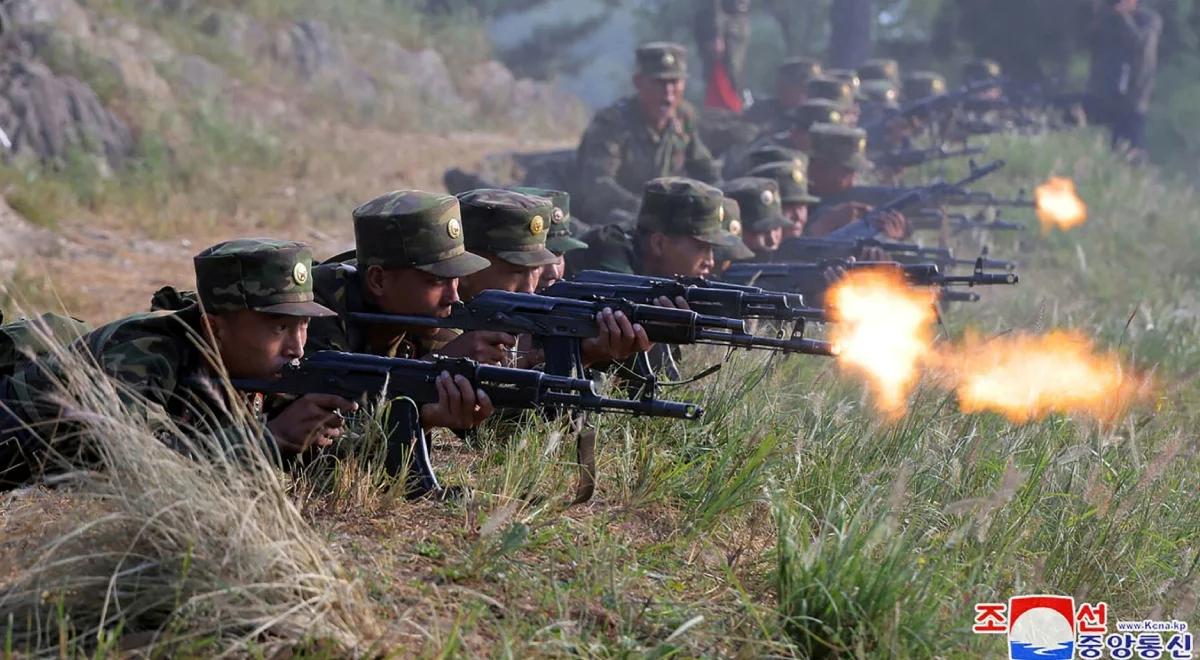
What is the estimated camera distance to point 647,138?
13555mm

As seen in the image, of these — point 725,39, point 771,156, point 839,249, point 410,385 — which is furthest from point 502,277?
point 725,39

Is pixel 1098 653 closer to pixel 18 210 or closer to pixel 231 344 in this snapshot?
pixel 231 344

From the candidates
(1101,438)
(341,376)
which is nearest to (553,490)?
(341,376)

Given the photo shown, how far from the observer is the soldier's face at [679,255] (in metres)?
7.69

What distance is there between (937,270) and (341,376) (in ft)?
14.4

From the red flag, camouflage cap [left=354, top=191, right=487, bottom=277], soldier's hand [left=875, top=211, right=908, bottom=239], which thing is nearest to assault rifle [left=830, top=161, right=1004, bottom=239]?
soldier's hand [left=875, top=211, right=908, bottom=239]

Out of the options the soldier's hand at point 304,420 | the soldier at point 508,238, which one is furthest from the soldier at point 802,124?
the soldier's hand at point 304,420

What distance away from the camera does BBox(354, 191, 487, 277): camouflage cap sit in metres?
5.33

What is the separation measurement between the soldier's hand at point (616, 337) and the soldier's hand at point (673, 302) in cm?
52

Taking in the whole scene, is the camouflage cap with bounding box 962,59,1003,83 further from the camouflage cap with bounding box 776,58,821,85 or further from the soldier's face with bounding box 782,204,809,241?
the soldier's face with bounding box 782,204,809,241

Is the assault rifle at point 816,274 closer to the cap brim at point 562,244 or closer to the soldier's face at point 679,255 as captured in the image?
the soldier's face at point 679,255

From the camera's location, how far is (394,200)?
5.50 metres

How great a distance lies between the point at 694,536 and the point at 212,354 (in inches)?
64.1

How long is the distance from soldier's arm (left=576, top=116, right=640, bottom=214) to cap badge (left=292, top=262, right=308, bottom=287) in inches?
323
